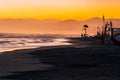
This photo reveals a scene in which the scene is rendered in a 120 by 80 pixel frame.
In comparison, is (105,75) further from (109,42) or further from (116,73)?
(109,42)

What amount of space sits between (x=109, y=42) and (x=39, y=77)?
54466 millimetres

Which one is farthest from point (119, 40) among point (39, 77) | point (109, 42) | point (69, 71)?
point (39, 77)

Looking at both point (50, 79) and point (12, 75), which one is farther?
point (12, 75)

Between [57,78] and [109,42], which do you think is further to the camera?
[109,42]

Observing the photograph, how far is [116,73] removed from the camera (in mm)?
27266

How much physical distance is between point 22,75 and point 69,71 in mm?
3911

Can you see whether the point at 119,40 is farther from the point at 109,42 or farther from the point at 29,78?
the point at 29,78

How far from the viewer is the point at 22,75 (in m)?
26.7

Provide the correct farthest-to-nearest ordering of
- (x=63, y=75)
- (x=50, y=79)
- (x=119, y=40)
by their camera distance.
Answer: (x=119, y=40) < (x=63, y=75) < (x=50, y=79)

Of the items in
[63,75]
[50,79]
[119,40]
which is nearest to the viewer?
[50,79]

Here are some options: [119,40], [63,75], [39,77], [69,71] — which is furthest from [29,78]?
[119,40]

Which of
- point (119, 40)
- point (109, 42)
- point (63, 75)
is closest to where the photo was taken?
point (63, 75)

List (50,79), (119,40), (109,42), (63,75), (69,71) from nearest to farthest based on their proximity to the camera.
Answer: (50,79), (63,75), (69,71), (119,40), (109,42)

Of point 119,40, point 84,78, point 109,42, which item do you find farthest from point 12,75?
point 109,42
